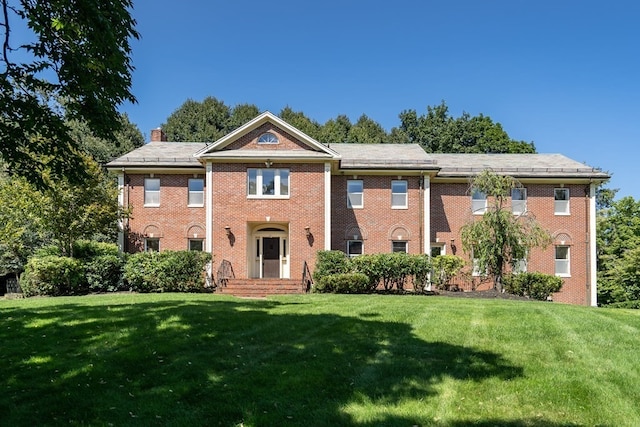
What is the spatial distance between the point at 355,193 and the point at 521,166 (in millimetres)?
8697

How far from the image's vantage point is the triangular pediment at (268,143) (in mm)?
20375

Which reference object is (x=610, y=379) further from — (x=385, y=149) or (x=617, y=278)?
(x=617, y=278)

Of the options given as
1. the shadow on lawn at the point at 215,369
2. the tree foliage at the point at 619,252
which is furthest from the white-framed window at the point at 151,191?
the tree foliage at the point at 619,252

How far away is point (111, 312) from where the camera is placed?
1006cm

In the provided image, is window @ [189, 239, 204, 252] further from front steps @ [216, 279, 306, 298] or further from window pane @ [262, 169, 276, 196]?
window pane @ [262, 169, 276, 196]

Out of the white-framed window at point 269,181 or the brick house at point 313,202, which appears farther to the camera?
the white-framed window at point 269,181

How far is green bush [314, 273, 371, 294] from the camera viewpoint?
17.8 metres

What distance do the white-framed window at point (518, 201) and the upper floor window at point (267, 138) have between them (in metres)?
11.7

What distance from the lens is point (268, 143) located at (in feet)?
68.2

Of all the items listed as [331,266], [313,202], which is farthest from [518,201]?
[331,266]

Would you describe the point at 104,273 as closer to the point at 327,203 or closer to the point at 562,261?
the point at 327,203

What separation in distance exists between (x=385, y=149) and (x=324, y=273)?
9.23 meters

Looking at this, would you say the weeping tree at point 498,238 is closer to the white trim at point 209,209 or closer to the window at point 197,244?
the white trim at point 209,209

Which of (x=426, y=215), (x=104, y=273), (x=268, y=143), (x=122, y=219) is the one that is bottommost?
(x=104, y=273)
